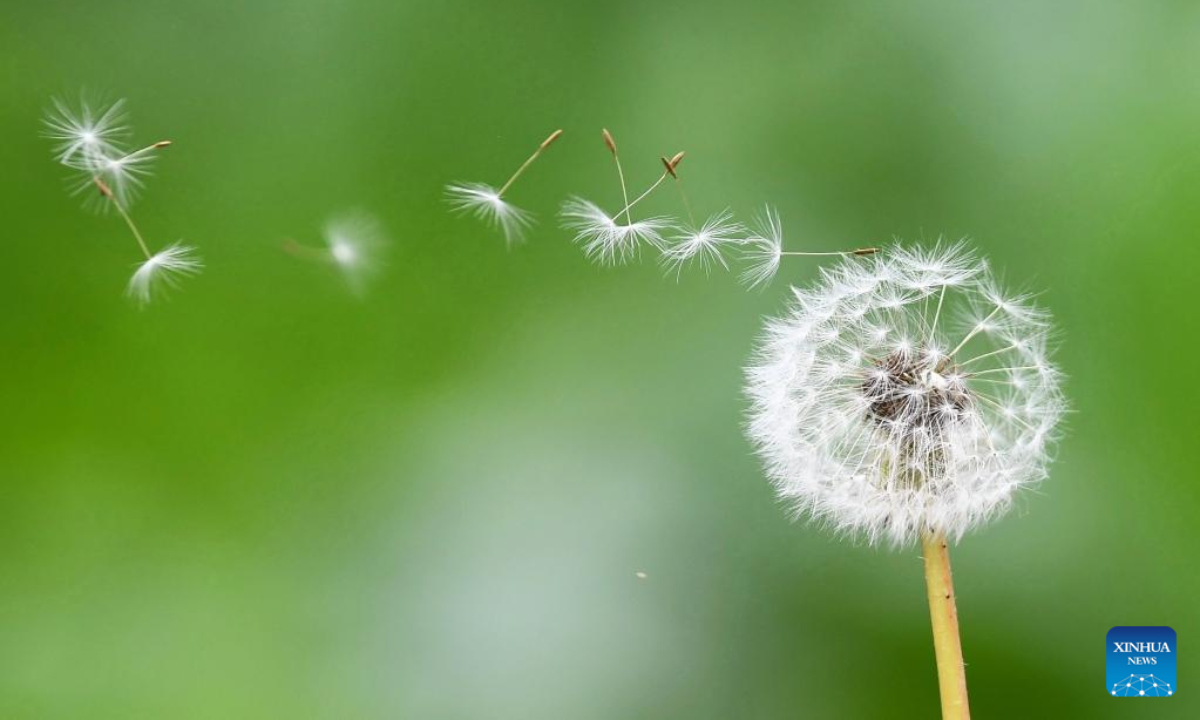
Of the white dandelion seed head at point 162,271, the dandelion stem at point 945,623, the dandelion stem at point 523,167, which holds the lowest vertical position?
the dandelion stem at point 945,623

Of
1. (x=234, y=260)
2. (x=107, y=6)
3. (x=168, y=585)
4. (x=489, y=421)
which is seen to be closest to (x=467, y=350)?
(x=489, y=421)

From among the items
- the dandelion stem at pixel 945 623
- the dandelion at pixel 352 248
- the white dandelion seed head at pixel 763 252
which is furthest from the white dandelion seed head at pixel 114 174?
the dandelion stem at pixel 945 623

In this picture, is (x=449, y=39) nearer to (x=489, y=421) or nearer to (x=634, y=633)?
(x=489, y=421)

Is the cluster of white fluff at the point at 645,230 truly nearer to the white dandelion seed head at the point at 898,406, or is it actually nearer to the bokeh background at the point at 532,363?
the bokeh background at the point at 532,363

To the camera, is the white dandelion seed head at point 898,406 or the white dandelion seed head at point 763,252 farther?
the white dandelion seed head at point 763,252

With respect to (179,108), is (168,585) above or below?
below
